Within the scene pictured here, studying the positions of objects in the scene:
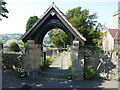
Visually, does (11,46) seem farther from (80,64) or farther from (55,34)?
(55,34)

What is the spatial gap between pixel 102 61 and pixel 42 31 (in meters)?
5.20

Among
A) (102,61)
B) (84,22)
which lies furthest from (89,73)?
(84,22)

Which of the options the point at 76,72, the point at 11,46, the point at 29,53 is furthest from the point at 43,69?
the point at 11,46

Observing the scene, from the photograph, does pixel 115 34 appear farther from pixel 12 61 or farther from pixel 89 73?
pixel 12 61

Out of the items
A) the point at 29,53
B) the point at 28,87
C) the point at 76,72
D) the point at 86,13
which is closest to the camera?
the point at 28,87

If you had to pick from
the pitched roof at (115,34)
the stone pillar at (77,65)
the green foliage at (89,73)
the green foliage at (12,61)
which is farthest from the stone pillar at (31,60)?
the pitched roof at (115,34)

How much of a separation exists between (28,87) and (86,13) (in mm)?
30296

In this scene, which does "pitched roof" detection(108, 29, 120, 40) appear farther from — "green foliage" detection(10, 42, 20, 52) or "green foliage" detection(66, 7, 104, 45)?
"green foliage" detection(10, 42, 20, 52)

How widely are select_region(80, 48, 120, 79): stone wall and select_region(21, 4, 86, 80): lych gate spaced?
81 cm

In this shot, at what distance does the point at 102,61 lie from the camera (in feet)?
31.5

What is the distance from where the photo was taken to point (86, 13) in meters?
34.2

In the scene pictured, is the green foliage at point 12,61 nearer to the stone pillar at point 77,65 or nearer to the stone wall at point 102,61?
the stone pillar at point 77,65

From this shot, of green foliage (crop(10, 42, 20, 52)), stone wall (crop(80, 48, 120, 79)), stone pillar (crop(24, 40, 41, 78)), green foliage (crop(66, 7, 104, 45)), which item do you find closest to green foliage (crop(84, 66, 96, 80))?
stone wall (crop(80, 48, 120, 79))

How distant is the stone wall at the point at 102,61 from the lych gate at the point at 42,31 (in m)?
0.81
